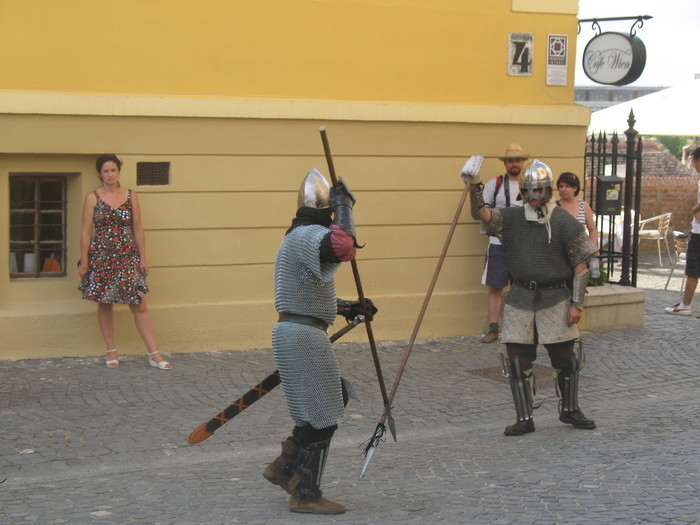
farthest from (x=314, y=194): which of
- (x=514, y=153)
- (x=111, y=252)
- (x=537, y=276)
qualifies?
(x=514, y=153)

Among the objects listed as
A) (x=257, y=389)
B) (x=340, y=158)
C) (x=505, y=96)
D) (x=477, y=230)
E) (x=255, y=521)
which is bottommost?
(x=255, y=521)

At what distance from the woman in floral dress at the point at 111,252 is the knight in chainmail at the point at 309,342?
3.69m

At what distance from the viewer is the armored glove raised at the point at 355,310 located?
5.46 m

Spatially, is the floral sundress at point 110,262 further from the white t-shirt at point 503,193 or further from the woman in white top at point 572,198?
the woman in white top at point 572,198

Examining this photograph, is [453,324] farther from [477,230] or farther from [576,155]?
[576,155]

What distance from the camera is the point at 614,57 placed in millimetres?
11758

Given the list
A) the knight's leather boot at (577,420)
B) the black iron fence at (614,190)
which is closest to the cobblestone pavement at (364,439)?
the knight's leather boot at (577,420)

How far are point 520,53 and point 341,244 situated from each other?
20.2ft

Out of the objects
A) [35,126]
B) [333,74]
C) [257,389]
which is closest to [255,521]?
[257,389]

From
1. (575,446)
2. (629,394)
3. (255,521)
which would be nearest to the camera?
(255,521)

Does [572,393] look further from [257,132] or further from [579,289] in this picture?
[257,132]

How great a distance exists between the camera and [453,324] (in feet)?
34.0

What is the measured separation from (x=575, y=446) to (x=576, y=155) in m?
4.88

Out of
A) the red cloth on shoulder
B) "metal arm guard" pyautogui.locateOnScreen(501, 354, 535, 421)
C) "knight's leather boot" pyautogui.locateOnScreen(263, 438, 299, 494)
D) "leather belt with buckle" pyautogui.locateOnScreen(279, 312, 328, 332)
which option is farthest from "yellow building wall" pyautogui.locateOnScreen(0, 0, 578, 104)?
"knight's leather boot" pyautogui.locateOnScreen(263, 438, 299, 494)
